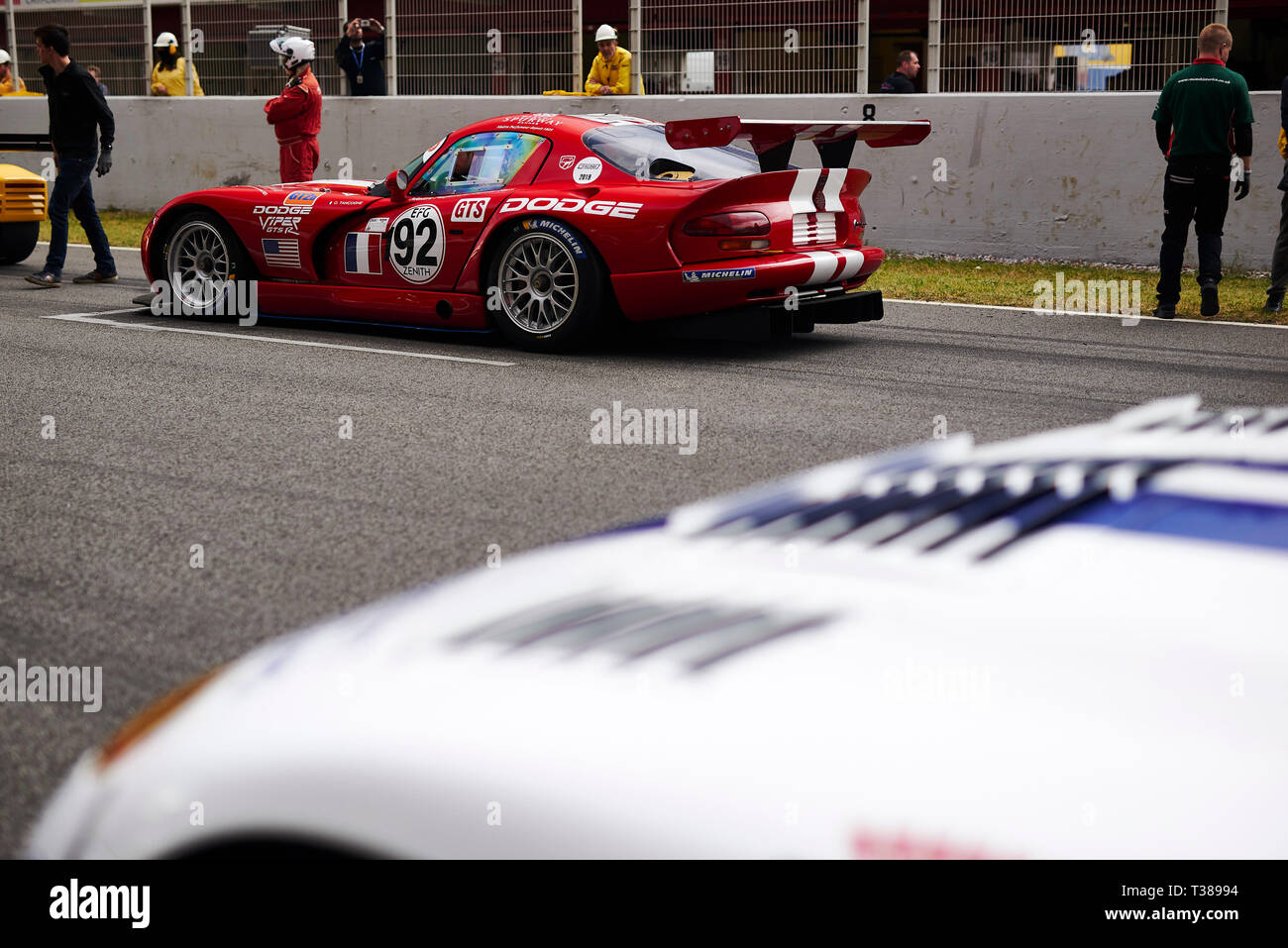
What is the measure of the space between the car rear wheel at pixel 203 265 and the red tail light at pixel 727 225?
3.18m

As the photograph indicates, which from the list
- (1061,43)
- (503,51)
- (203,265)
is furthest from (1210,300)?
(503,51)

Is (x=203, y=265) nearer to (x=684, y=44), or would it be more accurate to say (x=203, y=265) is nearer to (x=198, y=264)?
(x=198, y=264)

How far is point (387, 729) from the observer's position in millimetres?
1310

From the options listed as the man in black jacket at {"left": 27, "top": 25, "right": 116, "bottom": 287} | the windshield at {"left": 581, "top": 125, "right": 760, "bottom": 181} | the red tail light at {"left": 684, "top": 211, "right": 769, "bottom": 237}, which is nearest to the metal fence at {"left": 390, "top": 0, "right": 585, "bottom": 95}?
the man in black jacket at {"left": 27, "top": 25, "right": 116, "bottom": 287}

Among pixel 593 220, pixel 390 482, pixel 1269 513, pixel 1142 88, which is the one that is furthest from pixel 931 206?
pixel 1269 513

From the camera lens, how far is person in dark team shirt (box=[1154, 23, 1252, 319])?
9.56 metres

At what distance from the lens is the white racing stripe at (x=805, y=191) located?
778 centimetres

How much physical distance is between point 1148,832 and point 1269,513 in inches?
24.1

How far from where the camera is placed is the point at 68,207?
11641 millimetres

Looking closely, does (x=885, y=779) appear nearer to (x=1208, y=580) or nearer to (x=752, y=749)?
(x=752, y=749)

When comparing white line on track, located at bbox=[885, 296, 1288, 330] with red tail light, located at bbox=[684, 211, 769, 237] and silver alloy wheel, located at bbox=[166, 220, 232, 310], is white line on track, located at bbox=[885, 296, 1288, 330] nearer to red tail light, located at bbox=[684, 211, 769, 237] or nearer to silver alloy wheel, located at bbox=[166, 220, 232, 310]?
red tail light, located at bbox=[684, 211, 769, 237]

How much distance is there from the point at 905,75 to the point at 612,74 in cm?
300

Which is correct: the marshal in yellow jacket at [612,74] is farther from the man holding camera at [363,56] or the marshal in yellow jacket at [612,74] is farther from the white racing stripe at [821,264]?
the white racing stripe at [821,264]

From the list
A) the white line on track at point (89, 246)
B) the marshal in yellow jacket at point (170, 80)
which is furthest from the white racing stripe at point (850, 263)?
the marshal in yellow jacket at point (170, 80)
